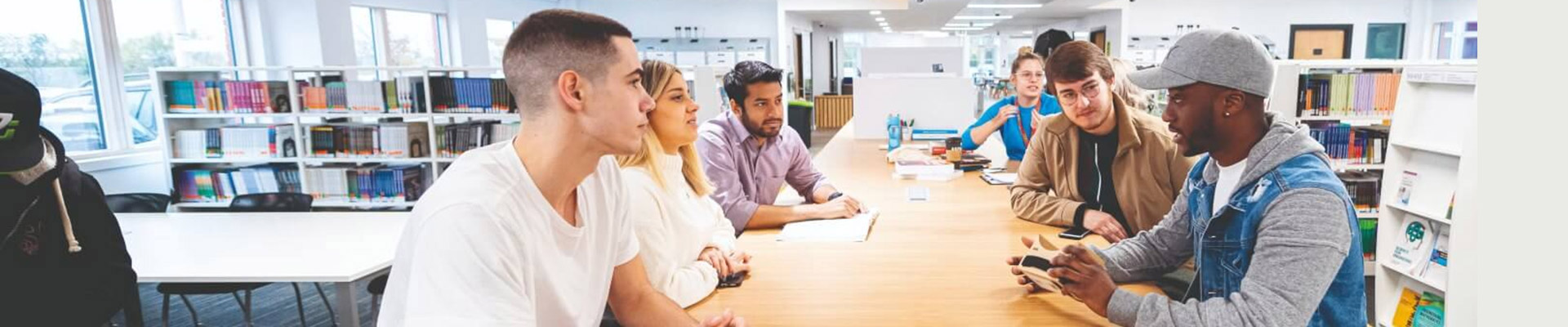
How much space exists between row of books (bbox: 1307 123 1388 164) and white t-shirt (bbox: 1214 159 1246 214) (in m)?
3.63

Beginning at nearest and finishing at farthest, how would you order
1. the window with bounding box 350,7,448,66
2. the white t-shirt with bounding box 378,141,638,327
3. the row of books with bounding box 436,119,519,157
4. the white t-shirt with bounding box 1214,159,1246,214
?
1. the white t-shirt with bounding box 378,141,638,327
2. the white t-shirt with bounding box 1214,159,1246,214
3. the row of books with bounding box 436,119,519,157
4. the window with bounding box 350,7,448,66

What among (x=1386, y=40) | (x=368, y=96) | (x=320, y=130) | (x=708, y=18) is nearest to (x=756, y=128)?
(x=368, y=96)

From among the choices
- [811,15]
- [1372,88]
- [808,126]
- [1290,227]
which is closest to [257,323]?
[1290,227]

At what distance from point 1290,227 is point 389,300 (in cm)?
142

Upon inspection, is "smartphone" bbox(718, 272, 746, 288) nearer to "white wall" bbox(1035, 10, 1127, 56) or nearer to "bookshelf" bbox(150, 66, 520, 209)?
"bookshelf" bbox(150, 66, 520, 209)

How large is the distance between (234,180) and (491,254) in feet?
19.8

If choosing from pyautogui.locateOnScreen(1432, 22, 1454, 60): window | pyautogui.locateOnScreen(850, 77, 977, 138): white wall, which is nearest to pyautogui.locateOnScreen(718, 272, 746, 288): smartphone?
pyautogui.locateOnScreen(850, 77, 977, 138): white wall

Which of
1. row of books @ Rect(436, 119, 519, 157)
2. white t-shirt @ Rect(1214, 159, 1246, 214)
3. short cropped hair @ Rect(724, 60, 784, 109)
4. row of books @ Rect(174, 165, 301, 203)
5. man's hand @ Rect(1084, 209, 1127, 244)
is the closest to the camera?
white t-shirt @ Rect(1214, 159, 1246, 214)

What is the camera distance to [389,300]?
1.24 meters

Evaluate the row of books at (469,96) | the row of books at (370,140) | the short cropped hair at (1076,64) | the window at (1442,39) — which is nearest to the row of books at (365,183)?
the row of books at (370,140)

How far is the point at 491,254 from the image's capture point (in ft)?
3.92

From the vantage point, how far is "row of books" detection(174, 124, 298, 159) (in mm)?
5910

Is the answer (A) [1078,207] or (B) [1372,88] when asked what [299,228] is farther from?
(B) [1372,88]

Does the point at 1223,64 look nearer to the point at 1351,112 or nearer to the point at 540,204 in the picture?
the point at 540,204
